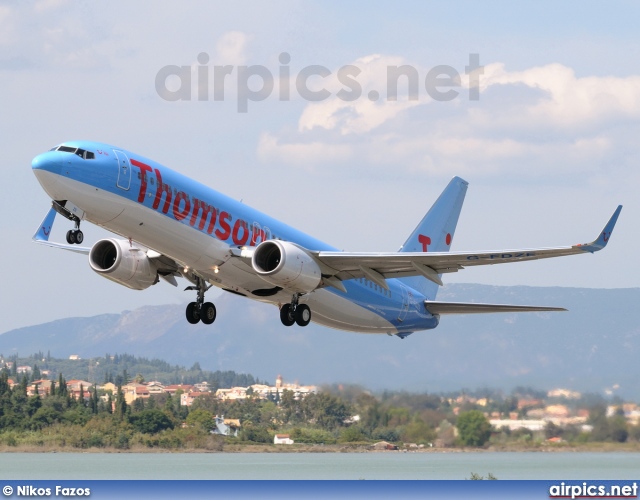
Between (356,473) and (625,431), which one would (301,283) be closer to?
(625,431)

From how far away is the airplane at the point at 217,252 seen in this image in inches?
1329

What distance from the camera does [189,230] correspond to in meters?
35.8

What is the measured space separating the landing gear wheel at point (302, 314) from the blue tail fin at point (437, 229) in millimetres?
9306

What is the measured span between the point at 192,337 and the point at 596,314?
7296 cm

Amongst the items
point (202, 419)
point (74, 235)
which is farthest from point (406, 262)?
point (202, 419)

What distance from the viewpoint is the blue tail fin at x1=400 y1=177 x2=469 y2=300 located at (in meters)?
48.8

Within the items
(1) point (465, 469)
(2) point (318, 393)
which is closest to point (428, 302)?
(2) point (318, 393)

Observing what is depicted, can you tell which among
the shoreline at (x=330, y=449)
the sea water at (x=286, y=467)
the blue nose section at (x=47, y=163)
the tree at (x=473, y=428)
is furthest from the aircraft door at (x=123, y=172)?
the sea water at (x=286, y=467)

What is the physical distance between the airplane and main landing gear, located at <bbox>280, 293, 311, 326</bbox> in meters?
0.03

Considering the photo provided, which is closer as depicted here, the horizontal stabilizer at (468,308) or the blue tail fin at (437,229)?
the horizontal stabilizer at (468,308)

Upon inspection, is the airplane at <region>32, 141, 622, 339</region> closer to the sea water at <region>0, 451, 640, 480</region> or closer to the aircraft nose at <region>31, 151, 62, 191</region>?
the aircraft nose at <region>31, 151, 62, 191</region>

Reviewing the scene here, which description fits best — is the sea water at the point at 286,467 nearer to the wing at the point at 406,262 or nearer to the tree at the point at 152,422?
the tree at the point at 152,422

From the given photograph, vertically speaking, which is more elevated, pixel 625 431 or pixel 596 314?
pixel 596 314

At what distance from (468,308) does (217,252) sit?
37.6ft
